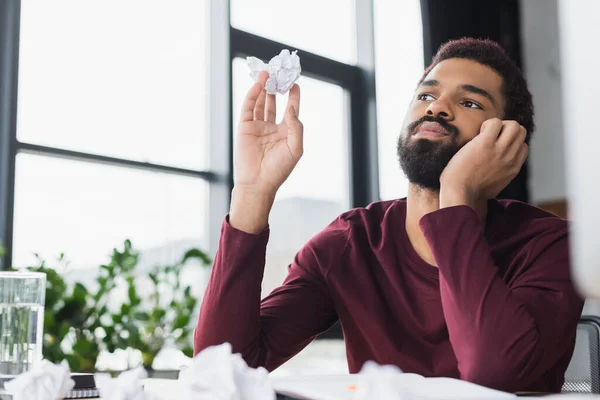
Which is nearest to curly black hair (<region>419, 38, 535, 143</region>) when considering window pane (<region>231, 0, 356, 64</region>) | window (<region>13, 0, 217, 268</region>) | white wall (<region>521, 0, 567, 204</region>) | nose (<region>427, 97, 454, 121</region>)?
nose (<region>427, 97, 454, 121</region>)

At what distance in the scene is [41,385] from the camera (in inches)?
21.8

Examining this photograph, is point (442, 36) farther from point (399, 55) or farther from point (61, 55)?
point (61, 55)

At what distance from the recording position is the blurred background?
221cm

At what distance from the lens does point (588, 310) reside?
11.6 feet

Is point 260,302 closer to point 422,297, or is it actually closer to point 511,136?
point 422,297

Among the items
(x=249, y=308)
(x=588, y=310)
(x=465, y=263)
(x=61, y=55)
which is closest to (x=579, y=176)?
(x=465, y=263)

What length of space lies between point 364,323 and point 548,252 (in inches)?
12.6

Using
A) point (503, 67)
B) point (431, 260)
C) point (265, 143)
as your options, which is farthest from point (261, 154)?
point (503, 67)

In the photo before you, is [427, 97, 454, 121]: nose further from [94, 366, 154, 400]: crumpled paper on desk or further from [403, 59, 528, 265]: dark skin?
[94, 366, 154, 400]: crumpled paper on desk

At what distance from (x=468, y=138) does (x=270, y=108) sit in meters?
0.36

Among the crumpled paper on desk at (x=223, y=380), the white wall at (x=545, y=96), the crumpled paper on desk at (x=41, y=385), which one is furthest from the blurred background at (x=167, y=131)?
the crumpled paper on desk at (x=223, y=380)

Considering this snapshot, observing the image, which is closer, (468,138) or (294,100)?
(294,100)

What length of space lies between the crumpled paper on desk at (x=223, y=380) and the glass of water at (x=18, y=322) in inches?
15.2

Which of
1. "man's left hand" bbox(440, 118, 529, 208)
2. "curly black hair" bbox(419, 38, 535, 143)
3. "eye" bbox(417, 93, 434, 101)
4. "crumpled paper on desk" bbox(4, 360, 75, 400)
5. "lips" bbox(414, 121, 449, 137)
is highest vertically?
"curly black hair" bbox(419, 38, 535, 143)
